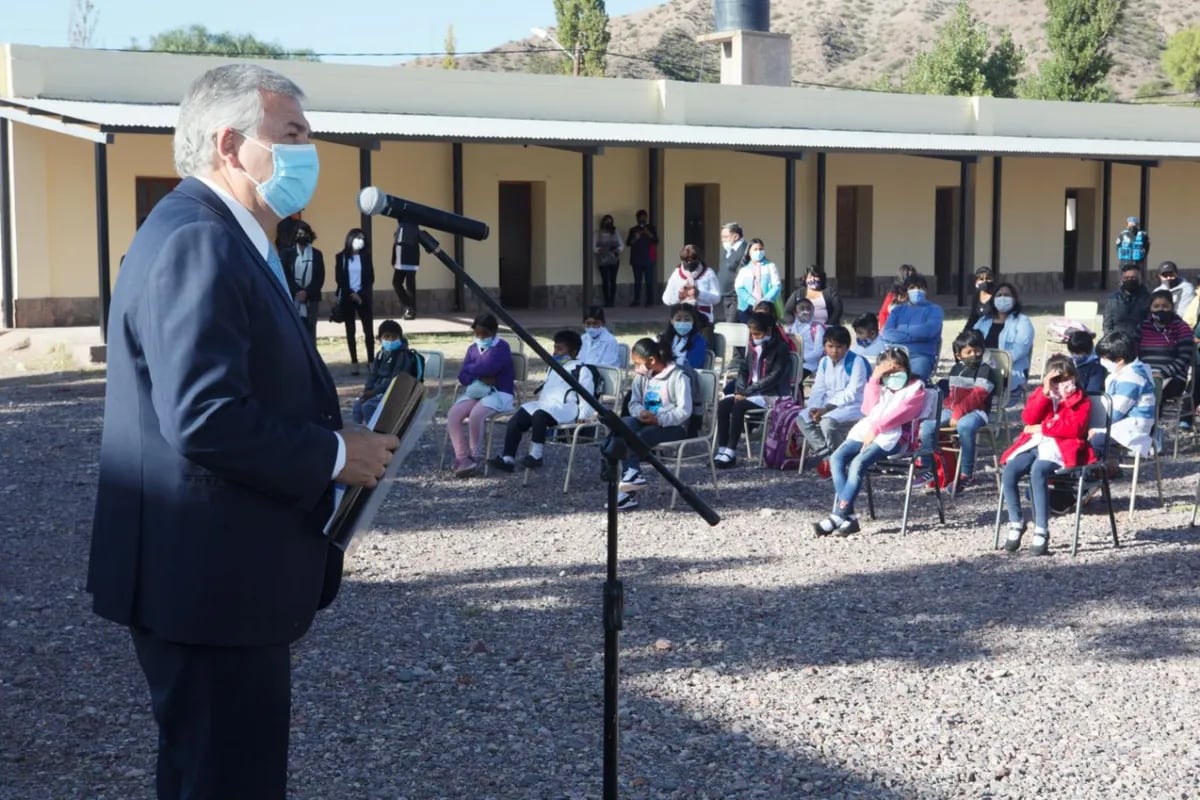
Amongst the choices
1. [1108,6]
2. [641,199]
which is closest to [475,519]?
[641,199]

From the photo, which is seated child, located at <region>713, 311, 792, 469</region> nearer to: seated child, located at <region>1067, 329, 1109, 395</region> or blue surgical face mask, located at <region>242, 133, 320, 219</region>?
seated child, located at <region>1067, 329, 1109, 395</region>

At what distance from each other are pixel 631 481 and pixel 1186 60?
73.8 metres

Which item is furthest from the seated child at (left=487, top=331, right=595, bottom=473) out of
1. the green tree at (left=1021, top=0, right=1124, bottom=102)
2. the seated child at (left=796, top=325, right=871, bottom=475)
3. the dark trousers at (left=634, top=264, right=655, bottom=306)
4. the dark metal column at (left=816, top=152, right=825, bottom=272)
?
the green tree at (left=1021, top=0, right=1124, bottom=102)

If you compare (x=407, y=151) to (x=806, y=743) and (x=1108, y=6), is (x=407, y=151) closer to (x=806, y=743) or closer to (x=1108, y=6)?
(x=806, y=743)

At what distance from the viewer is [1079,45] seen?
169 ft

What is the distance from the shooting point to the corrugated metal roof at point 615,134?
18.3 m

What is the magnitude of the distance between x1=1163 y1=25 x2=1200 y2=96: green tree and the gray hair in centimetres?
7918

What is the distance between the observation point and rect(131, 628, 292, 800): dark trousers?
2.63m

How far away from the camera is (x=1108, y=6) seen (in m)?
51.1

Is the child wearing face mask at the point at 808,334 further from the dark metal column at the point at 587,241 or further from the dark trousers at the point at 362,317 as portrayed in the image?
the dark metal column at the point at 587,241

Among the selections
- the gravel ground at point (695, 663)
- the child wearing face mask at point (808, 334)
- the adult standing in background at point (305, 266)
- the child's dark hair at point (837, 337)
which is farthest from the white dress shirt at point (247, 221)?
the adult standing in background at point (305, 266)

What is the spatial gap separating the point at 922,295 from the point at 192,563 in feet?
33.2

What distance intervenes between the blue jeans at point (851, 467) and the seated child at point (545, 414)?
200cm

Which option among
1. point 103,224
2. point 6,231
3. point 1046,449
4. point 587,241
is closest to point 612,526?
point 1046,449
